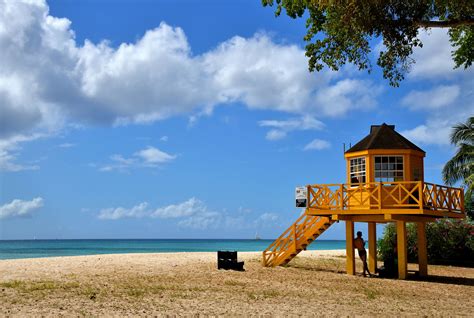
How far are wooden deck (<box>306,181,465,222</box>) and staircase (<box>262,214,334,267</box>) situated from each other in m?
1.28

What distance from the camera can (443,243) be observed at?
106 ft

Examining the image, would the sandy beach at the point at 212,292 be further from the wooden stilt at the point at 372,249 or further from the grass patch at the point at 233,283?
the wooden stilt at the point at 372,249

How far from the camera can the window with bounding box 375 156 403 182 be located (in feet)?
76.8

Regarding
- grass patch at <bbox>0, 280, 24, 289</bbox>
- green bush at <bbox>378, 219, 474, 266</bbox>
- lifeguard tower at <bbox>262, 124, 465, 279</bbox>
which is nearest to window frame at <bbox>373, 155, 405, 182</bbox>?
lifeguard tower at <bbox>262, 124, 465, 279</bbox>

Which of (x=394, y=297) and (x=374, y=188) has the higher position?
(x=374, y=188)

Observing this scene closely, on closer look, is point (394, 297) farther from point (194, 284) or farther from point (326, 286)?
point (194, 284)

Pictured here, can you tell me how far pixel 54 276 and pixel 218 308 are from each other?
8264 millimetres

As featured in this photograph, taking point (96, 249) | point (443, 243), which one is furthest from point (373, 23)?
point (96, 249)

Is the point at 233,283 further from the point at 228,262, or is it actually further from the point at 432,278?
the point at 432,278

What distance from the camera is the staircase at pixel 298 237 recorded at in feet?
80.7

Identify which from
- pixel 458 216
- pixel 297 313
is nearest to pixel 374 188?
pixel 458 216

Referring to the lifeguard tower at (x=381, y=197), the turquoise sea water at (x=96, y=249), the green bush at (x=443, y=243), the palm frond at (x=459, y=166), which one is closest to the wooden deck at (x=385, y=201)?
the lifeguard tower at (x=381, y=197)

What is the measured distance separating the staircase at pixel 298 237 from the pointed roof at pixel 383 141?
346cm

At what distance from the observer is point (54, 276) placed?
64.5 feet
